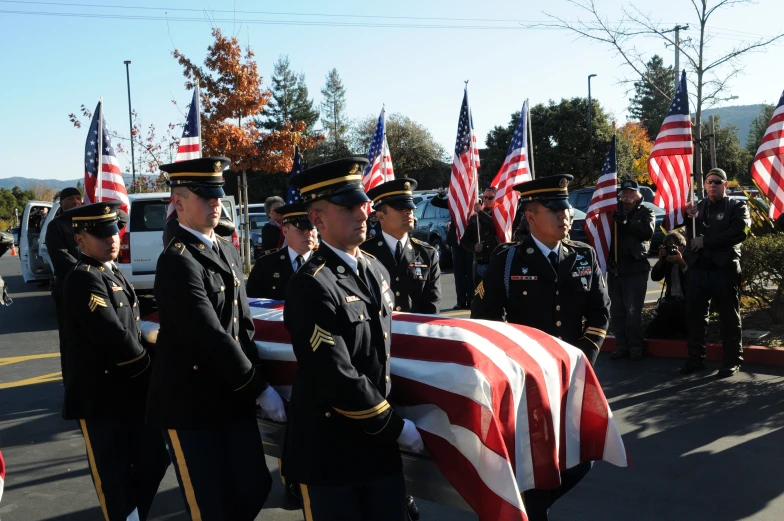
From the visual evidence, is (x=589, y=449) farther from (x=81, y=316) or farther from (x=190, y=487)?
(x=81, y=316)

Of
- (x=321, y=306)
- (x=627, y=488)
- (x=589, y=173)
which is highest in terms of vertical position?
(x=589, y=173)

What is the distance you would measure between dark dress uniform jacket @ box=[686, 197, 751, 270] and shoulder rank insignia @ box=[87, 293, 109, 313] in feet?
18.5

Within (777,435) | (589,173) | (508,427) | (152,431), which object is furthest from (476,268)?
(589,173)

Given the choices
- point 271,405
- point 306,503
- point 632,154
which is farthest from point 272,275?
point 632,154

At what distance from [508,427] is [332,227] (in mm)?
998

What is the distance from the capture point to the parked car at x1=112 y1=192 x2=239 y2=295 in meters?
12.6

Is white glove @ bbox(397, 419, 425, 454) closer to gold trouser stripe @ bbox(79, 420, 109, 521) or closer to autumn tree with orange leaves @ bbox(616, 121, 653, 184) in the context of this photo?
gold trouser stripe @ bbox(79, 420, 109, 521)

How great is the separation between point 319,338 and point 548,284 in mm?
1810

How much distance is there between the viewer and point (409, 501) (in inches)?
170

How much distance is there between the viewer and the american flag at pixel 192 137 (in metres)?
6.58

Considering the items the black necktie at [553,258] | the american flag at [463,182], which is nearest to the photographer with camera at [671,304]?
the american flag at [463,182]

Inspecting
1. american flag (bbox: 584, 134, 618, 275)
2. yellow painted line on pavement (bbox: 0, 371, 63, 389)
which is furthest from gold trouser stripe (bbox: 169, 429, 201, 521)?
american flag (bbox: 584, 134, 618, 275)

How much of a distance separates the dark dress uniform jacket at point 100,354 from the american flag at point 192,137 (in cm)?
Answer: 293

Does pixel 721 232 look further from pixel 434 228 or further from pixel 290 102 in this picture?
pixel 290 102
